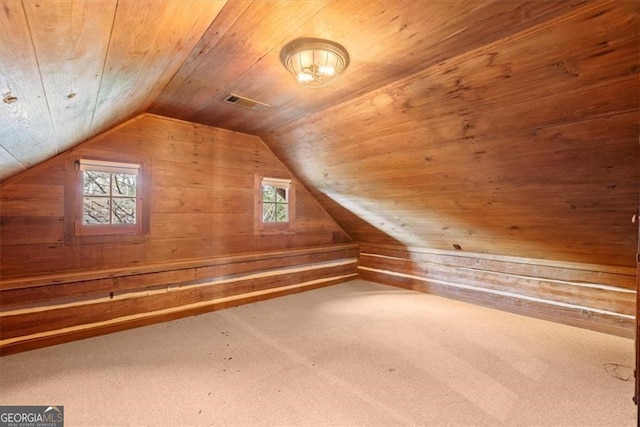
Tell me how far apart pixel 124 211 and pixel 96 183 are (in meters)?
0.33

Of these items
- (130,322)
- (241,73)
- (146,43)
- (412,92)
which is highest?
(241,73)

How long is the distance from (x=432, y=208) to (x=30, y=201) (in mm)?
3621

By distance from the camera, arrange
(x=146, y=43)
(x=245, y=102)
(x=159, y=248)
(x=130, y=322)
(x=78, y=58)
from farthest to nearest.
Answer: (x=159, y=248)
(x=130, y=322)
(x=245, y=102)
(x=146, y=43)
(x=78, y=58)

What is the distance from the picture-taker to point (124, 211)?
2854 mm

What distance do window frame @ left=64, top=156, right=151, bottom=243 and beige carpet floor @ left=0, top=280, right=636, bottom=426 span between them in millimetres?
882

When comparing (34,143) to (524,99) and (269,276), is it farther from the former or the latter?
(524,99)

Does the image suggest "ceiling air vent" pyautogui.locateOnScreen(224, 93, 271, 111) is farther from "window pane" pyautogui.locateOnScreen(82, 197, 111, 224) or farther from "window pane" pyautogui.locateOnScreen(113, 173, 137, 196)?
"window pane" pyautogui.locateOnScreen(82, 197, 111, 224)

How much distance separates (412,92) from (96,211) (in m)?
2.89

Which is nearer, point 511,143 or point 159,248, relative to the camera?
point 511,143

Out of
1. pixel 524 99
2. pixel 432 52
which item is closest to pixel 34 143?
pixel 432 52

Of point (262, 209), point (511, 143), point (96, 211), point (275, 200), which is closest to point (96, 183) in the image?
point (96, 211)

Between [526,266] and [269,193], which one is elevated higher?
[269,193]

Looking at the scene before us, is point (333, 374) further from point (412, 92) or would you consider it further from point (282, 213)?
point (282, 213)

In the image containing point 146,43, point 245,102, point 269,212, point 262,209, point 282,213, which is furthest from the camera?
point 282,213
